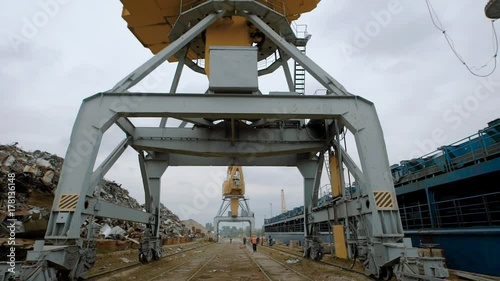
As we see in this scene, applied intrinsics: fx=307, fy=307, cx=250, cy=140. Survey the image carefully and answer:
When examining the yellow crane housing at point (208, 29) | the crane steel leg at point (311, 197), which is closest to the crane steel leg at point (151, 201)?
the yellow crane housing at point (208, 29)

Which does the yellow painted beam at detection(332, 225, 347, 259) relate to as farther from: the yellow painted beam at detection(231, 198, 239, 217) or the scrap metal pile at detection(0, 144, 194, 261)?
the yellow painted beam at detection(231, 198, 239, 217)

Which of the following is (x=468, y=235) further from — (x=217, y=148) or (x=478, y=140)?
(x=217, y=148)

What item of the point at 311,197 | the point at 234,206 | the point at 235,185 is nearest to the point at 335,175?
the point at 311,197

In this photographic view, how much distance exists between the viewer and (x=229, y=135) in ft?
33.2

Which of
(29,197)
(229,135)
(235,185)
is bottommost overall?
(29,197)

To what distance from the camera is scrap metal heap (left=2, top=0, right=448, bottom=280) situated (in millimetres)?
6141

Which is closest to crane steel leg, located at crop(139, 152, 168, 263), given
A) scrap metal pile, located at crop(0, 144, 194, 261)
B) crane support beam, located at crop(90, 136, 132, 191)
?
scrap metal pile, located at crop(0, 144, 194, 261)

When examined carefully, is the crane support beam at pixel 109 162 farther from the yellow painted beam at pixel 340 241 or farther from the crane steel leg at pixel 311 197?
the crane steel leg at pixel 311 197

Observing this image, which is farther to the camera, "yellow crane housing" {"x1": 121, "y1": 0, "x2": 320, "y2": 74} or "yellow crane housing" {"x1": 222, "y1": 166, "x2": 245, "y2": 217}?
"yellow crane housing" {"x1": 222, "y1": 166, "x2": 245, "y2": 217}

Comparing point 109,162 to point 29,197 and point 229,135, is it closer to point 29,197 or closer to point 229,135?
point 229,135

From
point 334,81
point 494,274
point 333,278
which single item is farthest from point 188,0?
point 494,274

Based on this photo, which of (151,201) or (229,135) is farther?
(151,201)

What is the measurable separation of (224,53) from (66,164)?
4454 millimetres

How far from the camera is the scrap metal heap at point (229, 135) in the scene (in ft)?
20.1
